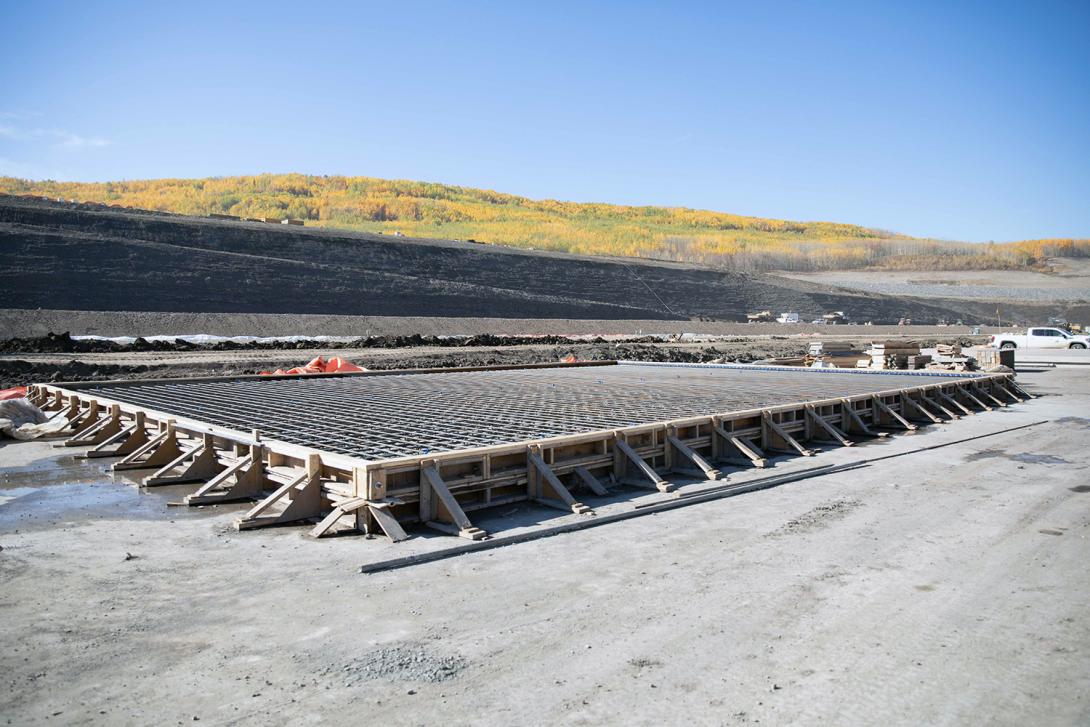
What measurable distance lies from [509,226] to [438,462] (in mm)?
127784

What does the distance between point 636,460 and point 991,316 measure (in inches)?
3288

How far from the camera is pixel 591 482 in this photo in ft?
24.8

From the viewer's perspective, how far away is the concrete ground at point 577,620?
3494 millimetres

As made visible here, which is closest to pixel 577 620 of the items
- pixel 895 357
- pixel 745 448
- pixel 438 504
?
pixel 438 504

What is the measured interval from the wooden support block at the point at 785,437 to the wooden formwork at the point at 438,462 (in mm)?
20

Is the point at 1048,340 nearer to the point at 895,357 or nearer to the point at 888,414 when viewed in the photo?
the point at 895,357

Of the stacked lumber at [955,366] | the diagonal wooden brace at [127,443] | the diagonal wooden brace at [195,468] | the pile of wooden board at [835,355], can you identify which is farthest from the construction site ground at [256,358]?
the diagonal wooden brace at [195,468]

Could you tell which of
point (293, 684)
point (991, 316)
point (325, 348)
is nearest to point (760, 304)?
point (991, 316)

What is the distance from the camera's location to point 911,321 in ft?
243

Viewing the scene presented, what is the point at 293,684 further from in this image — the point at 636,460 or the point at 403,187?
the point at 403,187

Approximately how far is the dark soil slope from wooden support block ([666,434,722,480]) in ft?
104

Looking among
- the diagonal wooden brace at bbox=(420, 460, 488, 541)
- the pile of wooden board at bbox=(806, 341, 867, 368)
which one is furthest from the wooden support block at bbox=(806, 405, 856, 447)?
the pile of wooden board at bbox=(806, 341, 867, 368)

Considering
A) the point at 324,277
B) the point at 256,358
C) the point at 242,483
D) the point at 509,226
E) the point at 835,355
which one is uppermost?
the point at 509,226

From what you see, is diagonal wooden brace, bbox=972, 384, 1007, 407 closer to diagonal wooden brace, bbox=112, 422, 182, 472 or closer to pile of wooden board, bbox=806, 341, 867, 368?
pile of wooden board, bbox=806, 341, 867, 368
